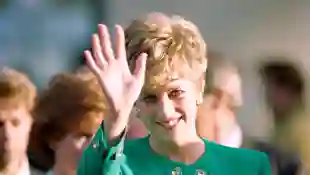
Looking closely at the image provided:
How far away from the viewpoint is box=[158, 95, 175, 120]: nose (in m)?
0.63

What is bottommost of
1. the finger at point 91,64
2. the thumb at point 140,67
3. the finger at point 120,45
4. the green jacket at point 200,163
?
the green jacket at point 200,163

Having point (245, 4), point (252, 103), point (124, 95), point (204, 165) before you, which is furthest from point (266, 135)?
point (124, 95)

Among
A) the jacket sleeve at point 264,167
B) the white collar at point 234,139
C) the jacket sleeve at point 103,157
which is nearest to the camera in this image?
the jacket sleeve at point 103,157

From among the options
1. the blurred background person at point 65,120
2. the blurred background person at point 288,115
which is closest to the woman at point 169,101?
the blurred background person at point 65,120

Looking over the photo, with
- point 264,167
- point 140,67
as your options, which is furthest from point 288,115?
point 140,67

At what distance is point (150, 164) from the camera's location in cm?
65

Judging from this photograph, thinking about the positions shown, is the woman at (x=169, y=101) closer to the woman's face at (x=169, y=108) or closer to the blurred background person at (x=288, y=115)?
the woman's face at (x=169, y=108)

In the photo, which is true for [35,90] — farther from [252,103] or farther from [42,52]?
[42,52]

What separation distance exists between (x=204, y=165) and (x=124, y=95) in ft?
0.43

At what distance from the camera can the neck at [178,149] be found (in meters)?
0.65

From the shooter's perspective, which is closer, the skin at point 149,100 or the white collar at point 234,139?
the skin at point 149,100

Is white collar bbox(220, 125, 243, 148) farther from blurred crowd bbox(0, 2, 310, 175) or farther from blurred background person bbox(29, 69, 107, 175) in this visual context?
blurred background person bbox(29, 69, 107, 175)

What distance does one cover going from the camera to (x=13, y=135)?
0.84m

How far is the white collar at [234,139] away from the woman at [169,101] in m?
0.26
